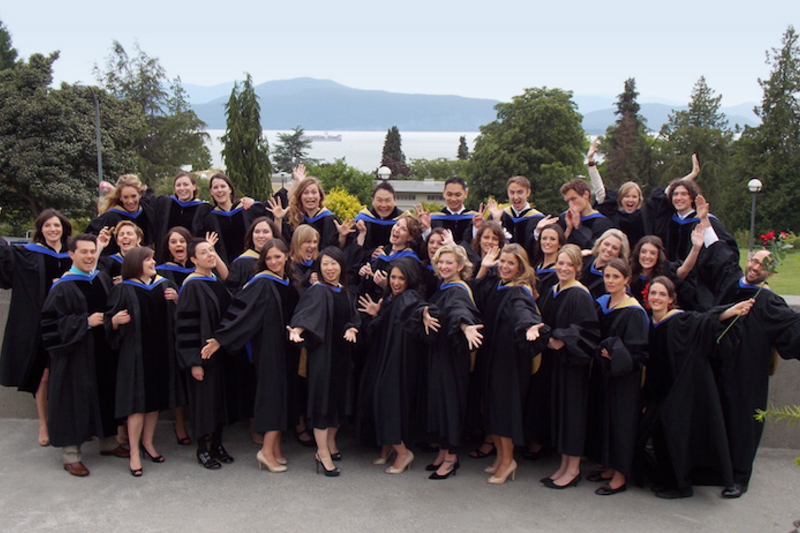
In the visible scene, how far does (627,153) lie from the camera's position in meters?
56.1

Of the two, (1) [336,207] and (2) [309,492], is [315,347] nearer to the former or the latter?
(2) [309,492]

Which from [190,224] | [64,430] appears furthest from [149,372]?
[190,224]

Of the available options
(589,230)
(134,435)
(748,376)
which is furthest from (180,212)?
(748,376)

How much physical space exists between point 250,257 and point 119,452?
2149 millimetres

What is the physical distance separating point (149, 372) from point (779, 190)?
4966cm

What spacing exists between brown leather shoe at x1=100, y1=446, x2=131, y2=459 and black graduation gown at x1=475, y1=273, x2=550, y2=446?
3.26 metres

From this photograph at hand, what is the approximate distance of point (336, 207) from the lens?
4284cm

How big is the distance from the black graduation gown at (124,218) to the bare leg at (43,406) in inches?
53.8

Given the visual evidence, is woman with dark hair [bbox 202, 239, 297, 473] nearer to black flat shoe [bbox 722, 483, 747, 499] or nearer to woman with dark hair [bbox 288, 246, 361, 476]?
woman with dark hair [bbox 288, 246, 361, 476]

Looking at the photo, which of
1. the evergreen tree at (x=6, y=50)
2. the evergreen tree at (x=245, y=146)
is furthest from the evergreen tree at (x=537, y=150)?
the evergreen tree at (x=6, y=50)

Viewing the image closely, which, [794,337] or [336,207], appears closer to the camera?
[794,337]

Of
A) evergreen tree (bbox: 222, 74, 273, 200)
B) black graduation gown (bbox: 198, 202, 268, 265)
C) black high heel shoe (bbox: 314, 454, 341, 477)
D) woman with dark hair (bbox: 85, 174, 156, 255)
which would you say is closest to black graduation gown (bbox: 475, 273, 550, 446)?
black high heel shoe (bbox: 314, 454, 341, 477)

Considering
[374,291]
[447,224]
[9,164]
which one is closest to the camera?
[374,291]

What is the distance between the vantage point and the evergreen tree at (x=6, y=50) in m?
55.1
